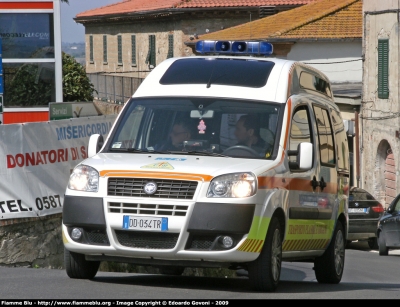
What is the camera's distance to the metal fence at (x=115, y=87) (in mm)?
44438

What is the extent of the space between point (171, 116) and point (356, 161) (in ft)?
91.6

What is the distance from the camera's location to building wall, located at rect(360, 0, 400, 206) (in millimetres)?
34188

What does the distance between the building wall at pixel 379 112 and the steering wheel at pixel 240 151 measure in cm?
2459

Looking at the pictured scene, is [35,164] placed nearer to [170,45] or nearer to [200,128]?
[200,128]

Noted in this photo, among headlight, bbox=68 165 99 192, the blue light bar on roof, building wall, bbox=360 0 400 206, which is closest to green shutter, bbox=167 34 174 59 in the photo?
building wall, bbox=360 0 400 206

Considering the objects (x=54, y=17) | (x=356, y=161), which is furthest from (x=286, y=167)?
(x=356, y=161)

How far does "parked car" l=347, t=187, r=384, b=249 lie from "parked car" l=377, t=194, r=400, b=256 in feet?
5.83

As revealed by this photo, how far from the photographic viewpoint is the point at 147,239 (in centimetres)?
927

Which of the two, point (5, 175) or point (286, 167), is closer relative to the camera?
point (286, 167)

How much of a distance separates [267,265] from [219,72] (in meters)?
2.29

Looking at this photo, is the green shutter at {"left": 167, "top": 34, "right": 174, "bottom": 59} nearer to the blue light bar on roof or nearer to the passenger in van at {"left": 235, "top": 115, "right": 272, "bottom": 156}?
the blue light bar on roof

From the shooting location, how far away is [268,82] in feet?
34.6

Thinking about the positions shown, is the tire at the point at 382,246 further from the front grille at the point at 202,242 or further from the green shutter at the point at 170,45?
the green shutter at the point at 170,45

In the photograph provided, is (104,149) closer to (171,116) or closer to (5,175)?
(171,116)
